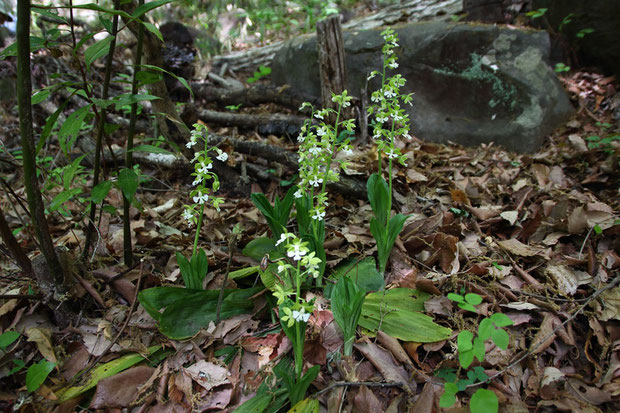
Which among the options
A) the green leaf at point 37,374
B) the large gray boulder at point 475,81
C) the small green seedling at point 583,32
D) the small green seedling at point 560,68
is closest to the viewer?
the green leaf at point 37,374

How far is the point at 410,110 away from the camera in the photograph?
4270mm

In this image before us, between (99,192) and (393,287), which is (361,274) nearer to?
(393,287)

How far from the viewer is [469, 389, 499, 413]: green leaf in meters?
1.23

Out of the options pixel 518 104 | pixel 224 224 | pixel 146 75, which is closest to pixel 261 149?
pixel 224 224

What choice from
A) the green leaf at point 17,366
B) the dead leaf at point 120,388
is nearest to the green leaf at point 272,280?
the dead leaf at point 120,388

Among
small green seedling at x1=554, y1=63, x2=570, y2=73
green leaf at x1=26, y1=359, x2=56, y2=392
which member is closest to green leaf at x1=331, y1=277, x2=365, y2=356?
green leaf at x1=26, y1=359, x2=56, y2=392

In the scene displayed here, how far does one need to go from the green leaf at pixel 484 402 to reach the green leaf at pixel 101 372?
1.35 meters

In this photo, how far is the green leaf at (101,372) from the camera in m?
1.49

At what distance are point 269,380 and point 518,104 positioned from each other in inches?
155

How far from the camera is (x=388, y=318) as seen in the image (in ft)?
5.68

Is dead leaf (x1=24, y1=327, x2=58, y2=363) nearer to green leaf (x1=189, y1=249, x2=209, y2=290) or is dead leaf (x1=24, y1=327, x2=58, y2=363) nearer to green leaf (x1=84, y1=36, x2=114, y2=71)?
green leaf (x1=189, y1=249, x2=209, y2=290)

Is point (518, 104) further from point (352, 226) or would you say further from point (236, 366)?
point (236, 366)

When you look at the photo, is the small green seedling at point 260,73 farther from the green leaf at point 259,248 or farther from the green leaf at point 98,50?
the green leaf at point 98,50

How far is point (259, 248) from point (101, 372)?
95 cm
